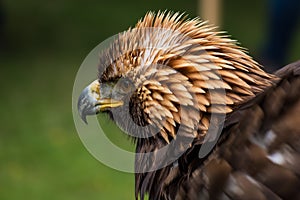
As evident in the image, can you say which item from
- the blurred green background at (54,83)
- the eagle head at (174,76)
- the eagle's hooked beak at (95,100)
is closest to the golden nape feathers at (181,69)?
the eagle head at (174,76)

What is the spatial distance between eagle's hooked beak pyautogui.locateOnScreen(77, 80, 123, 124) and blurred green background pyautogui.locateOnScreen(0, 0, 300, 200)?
764mm

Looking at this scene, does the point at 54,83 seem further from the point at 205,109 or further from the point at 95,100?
the point at 205,109

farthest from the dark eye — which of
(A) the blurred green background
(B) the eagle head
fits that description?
(A) the blurred green background

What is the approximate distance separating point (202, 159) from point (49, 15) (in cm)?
632

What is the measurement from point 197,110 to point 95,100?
1.53 feet

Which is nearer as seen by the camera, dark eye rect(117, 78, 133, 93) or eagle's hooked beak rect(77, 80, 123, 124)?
dark eye rect(117, 78, 133, 93)

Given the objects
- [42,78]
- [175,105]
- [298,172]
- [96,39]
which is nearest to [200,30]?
[175,105]

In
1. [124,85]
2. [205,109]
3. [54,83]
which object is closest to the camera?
[205,109]

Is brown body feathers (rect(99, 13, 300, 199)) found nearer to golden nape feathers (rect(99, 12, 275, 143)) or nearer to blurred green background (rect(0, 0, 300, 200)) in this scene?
golden nape feathers (rect(99, 12, 275, 143))

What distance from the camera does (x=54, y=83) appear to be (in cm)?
688

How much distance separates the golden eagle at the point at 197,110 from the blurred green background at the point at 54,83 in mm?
913

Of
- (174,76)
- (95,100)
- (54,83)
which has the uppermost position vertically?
(174,76)

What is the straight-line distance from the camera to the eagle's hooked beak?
110 inches

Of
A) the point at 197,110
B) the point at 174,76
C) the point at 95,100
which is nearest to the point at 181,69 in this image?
the point at 174,76
